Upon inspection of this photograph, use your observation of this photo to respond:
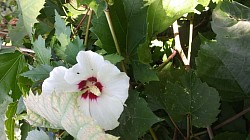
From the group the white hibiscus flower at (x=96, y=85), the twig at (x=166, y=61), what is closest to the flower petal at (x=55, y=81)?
the white hibiscus flower at (x=96, y=85)

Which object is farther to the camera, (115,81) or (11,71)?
(11,71)

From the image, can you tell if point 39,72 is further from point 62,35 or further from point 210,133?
point 210,133

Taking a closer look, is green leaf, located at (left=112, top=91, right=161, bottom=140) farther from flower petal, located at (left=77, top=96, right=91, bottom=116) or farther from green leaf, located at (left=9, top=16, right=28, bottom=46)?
green leaf, located at (left=9, top=16, right=28, bottom=46)

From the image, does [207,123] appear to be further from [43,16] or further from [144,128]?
[43,16]

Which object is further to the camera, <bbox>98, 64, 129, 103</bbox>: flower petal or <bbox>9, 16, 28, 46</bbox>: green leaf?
<bbox>9, 16, 28, 46</bbox>: green leaf

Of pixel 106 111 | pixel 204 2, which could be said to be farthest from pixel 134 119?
pixel 204 2

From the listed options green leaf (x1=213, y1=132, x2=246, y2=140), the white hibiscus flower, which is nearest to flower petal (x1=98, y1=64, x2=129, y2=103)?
the white hibiscus flower
